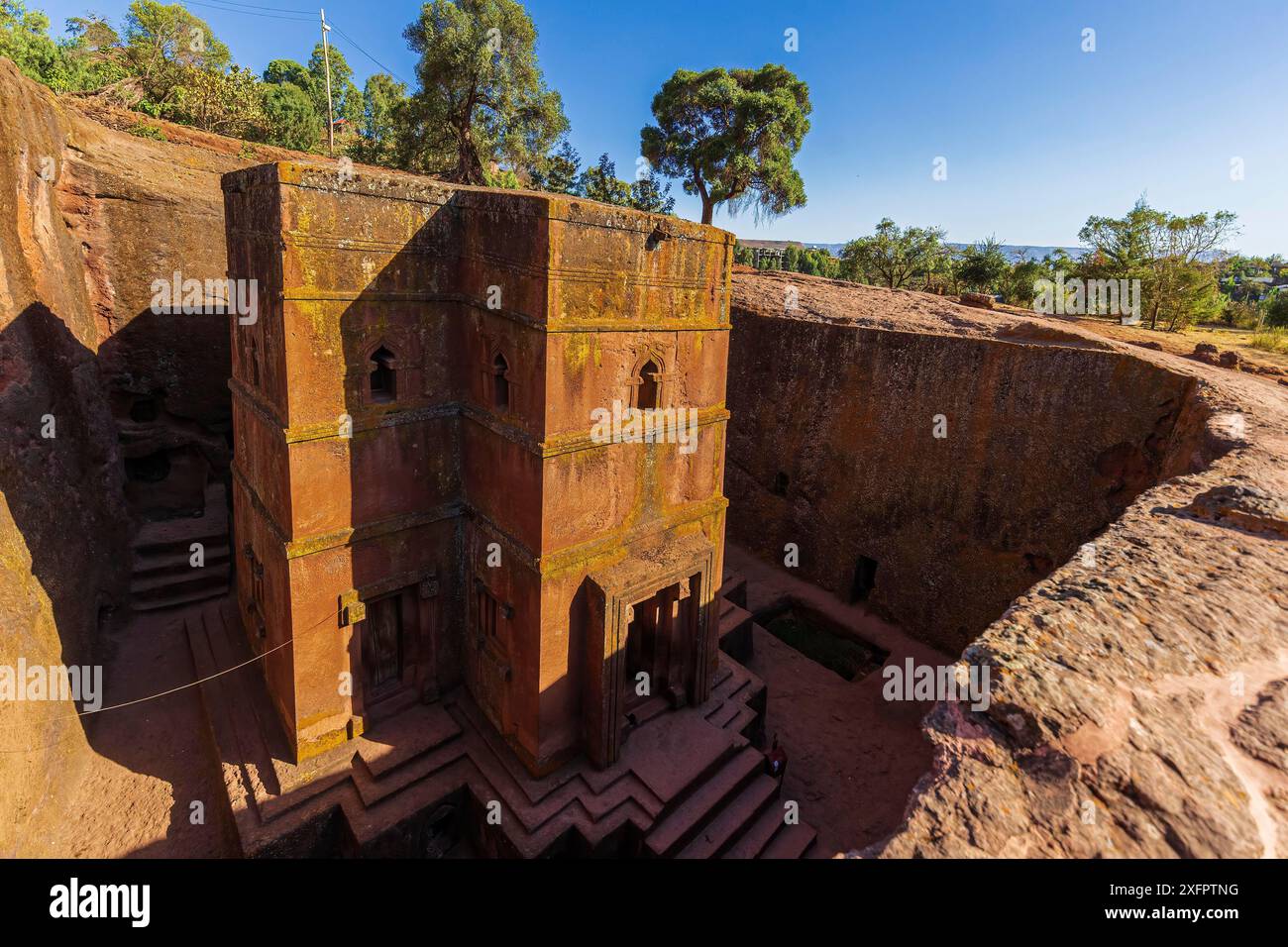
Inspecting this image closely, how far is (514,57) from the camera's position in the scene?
20.9 meters

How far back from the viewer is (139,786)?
898 cm

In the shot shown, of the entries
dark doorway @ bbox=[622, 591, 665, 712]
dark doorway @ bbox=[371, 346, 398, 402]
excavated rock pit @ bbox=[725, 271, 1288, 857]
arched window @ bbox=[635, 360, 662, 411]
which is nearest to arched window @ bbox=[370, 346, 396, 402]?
dark doorway @ bbox=[371, 346, 398, 402]

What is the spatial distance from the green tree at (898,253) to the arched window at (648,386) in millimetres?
31888

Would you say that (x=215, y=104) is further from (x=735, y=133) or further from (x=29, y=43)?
(x=735, y=133)

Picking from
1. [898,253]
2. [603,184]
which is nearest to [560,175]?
[603,184]

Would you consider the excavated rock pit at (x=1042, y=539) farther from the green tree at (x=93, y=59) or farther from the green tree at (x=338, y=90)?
the green tree at (x=338, y=90)

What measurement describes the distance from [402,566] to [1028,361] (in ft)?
38.2

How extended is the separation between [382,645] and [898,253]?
116 feet

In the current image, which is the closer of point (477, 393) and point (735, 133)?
point (477, 393)

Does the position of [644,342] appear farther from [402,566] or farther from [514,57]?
[514,57]

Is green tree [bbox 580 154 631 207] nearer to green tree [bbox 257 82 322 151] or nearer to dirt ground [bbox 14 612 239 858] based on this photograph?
green tree [bbox 257 82 322 151]

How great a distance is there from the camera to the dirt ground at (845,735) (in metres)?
9.99

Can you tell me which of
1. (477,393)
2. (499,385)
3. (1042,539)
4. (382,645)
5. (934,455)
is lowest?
(382,645)

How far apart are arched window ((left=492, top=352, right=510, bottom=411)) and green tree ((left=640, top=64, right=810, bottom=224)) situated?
77.2ft
